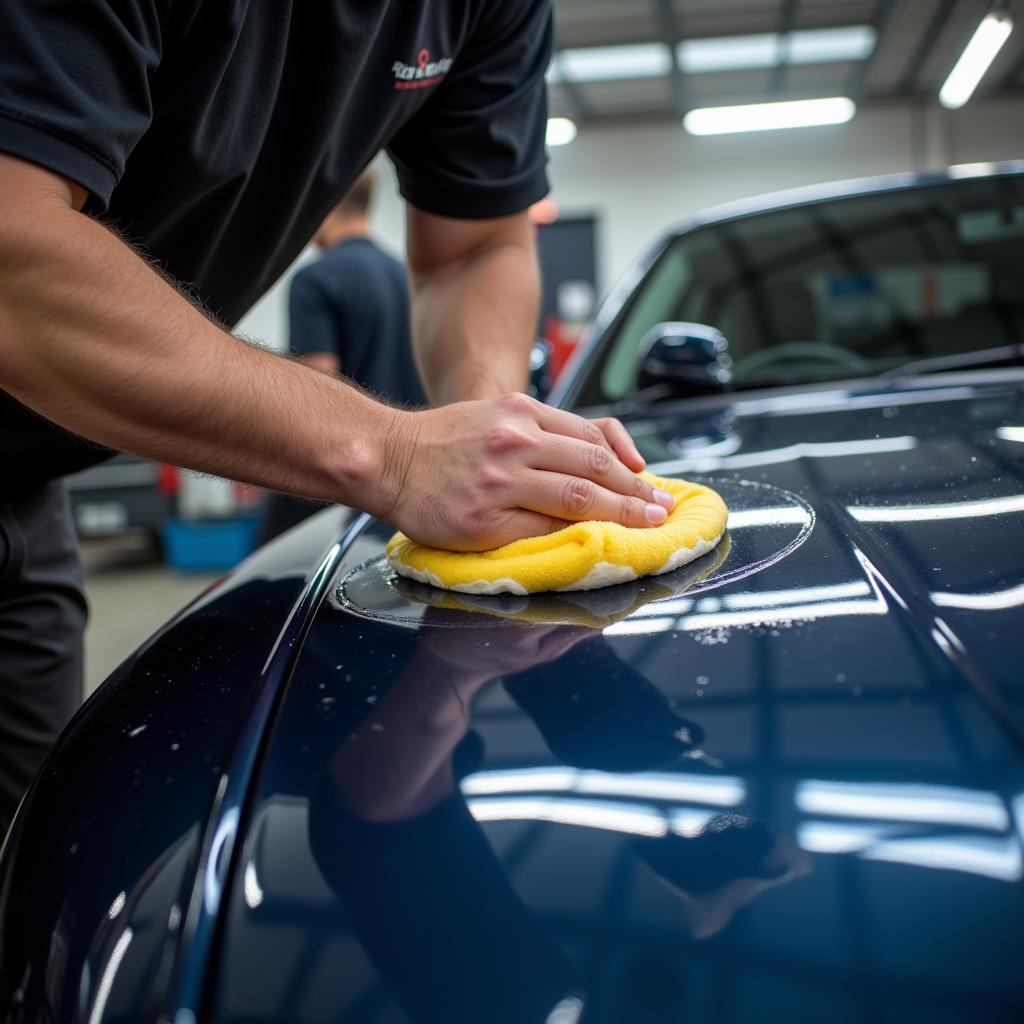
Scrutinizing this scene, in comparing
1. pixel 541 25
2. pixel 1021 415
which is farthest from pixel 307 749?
pixel 541 25

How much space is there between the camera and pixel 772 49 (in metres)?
9.39

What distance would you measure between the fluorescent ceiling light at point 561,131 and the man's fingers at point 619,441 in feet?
36.9

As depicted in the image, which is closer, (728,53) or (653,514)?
(653,514)

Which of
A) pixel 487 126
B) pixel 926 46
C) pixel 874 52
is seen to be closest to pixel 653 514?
pixel 487 126

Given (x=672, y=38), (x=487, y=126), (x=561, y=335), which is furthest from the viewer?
(x=561, y=335)

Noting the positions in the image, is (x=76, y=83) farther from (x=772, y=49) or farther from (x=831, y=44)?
(x=831, y=44)

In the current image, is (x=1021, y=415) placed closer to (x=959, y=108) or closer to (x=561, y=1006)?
(x=561, y=1006)

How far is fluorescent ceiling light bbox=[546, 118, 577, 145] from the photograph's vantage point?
11.6 meters

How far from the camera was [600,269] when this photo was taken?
39.8 feet

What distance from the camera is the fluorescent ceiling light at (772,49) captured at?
909cm

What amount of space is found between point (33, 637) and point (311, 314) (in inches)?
71.2

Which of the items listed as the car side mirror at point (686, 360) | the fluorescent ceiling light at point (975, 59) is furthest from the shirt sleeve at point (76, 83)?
the fluorescent ceiling light at point (975, 59)

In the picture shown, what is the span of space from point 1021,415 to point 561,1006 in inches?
39.4

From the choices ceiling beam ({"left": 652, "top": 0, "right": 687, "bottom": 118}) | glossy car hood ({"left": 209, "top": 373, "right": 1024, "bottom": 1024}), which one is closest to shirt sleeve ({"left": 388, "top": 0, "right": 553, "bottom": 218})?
glossy car hood ({"left": 209, "top": 373, "right": 1024, "bottom": 1024})
